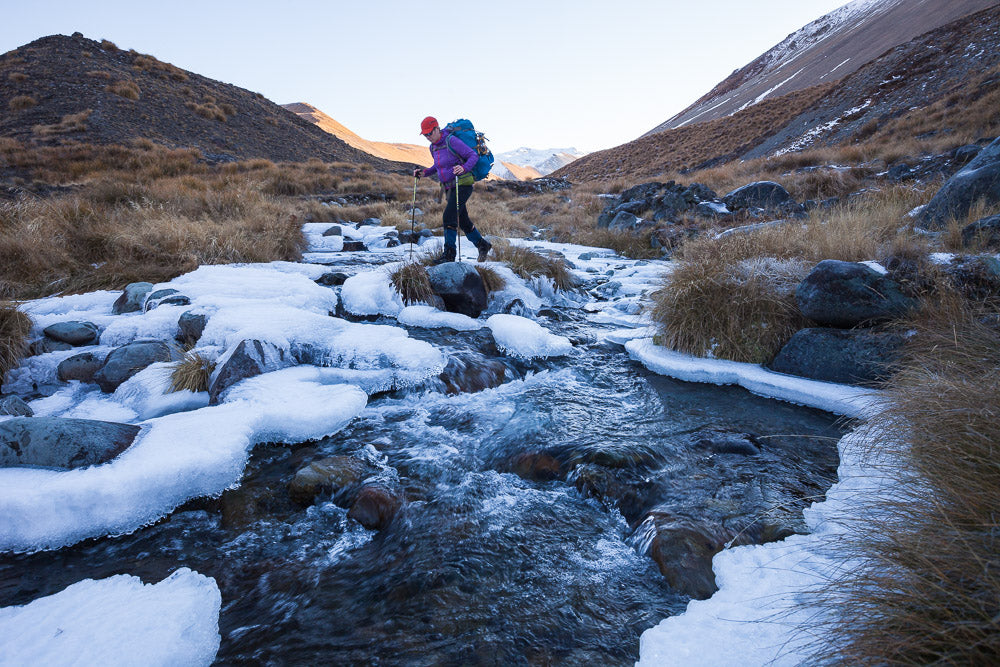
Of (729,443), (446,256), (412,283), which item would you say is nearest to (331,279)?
(412,283)

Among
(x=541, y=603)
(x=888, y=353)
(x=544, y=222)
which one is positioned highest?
(x=544, y=222)

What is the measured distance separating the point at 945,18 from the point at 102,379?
6083 centimetres

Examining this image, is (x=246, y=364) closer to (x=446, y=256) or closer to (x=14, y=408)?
(x=14, y=408)

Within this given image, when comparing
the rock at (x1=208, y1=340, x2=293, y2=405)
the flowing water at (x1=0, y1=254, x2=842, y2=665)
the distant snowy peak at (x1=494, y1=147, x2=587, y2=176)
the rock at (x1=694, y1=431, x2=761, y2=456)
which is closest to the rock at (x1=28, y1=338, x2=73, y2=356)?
the rock at (x1=208, y1=340, x2=293, y2=405)

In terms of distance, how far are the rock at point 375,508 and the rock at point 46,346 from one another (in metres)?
3.65

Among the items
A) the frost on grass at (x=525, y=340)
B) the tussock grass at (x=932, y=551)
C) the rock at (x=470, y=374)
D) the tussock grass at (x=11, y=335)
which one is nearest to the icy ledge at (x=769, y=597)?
the tussock grass at (x=932, y=551)

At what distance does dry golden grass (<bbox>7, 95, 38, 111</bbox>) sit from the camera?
1858 centimetres

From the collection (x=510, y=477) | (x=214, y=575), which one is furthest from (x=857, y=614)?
(x=214, y=575)

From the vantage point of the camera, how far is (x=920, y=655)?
43.2 inches

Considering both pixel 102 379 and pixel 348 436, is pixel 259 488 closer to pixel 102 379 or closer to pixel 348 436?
pixel 348 436

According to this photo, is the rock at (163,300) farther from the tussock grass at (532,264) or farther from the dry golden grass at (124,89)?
the dry golden grass at (124,89)

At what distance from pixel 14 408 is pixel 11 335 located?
1267mm

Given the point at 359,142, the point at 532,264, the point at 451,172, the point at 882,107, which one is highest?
the point at 359,142

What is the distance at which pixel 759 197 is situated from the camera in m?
11.0
